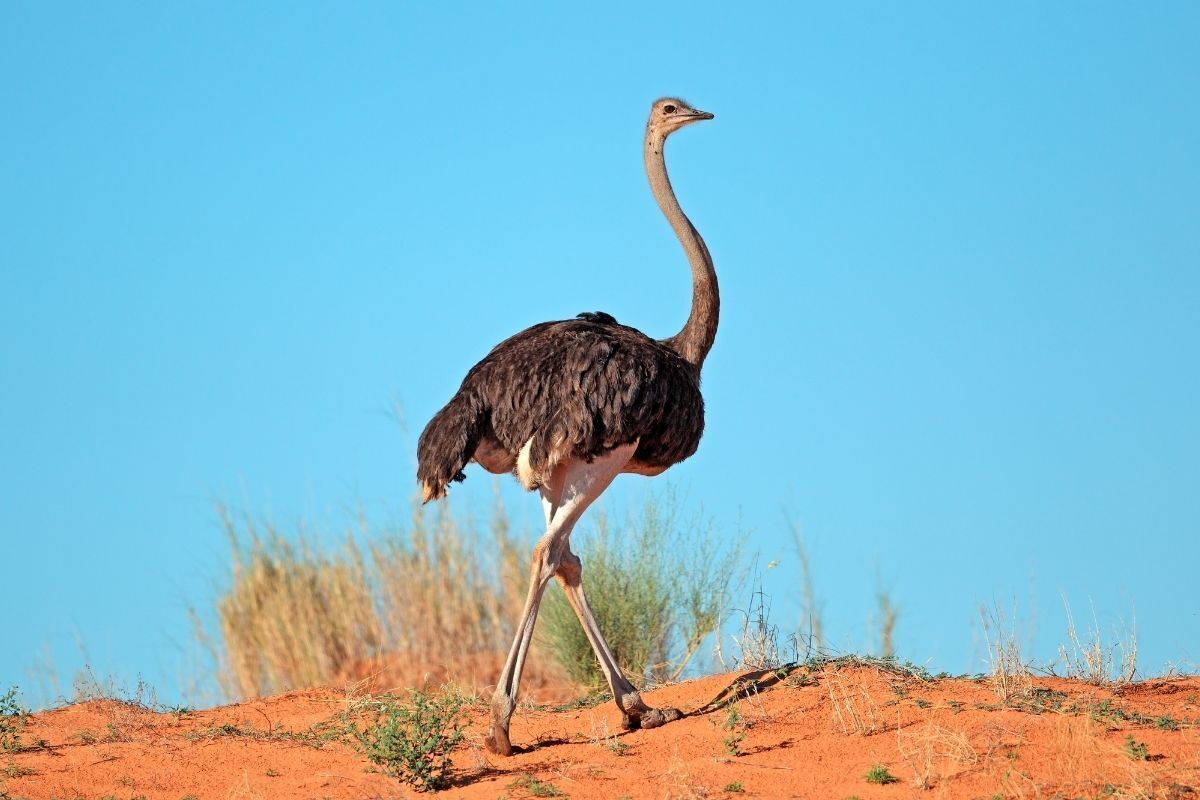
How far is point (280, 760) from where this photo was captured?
24.1 ft

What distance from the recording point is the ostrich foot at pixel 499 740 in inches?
278

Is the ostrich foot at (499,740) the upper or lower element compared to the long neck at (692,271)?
lower

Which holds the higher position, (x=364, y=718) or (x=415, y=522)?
(x=415, y=522)

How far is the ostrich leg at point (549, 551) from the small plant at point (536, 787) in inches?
25.0

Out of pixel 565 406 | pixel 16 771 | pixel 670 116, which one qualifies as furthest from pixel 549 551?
pixel 670 116

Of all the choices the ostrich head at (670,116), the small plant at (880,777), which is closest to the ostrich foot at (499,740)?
the small plant at (880,777)

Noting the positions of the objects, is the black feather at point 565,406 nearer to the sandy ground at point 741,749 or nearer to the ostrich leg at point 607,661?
the ostrich leg at point 607,661

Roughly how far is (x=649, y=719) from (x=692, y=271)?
262cm

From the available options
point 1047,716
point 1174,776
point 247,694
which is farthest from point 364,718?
point 247,694

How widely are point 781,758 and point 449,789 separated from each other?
149cm

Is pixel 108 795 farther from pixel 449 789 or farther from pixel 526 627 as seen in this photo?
pixel 526 627

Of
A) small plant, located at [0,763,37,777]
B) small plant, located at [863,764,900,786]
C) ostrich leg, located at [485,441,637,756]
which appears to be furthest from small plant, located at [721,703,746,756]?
small plant, located at [0,763,37,777]

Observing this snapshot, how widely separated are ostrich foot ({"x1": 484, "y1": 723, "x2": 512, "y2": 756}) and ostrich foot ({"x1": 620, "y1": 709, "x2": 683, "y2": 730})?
2.22ft

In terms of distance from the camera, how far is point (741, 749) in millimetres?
6824
